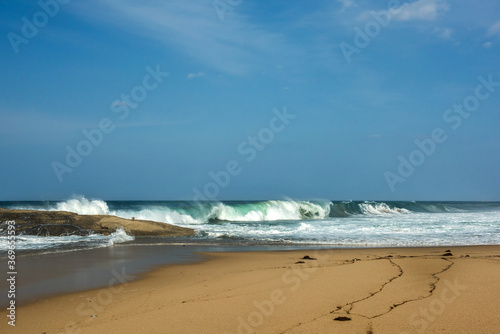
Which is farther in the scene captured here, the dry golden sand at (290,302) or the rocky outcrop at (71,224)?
the rocky outcrop at (71,224)

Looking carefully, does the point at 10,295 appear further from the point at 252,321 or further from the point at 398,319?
the point at 398,319

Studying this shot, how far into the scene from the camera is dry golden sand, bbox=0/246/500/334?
4.79 metres

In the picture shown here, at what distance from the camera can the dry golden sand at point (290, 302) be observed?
4.79 metres

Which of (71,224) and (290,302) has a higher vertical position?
(71,224)

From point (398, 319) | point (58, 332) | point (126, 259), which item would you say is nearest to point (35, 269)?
point (126, 259)

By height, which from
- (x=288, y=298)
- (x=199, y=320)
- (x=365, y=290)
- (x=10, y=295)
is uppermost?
(x=365, y=290)

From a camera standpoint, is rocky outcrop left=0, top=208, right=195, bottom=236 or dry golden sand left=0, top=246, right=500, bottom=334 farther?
rocky outcrop left=0, top=208, right=195, bottom=236

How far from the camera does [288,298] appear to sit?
19.6 ft

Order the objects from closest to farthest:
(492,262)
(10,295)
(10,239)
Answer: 1. (10,295)
2. (492,262)
3. (10,239)

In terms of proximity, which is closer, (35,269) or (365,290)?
(365,290)

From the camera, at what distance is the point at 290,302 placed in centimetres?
577

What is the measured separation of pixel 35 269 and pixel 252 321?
5808mm

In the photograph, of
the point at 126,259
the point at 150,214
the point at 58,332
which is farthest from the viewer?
the point at 150,214

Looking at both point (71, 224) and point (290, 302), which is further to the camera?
point (71, 224)
